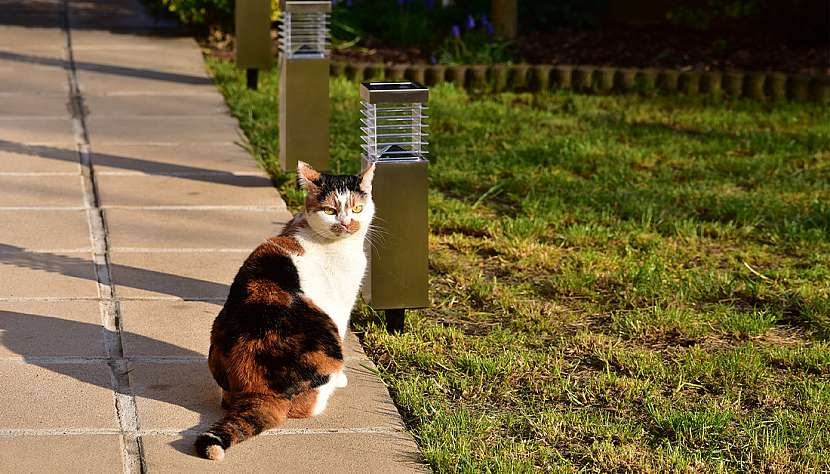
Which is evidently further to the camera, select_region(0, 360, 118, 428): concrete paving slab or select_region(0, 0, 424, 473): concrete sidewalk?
select_region(0, 360, 118, 428): concrete paving slab

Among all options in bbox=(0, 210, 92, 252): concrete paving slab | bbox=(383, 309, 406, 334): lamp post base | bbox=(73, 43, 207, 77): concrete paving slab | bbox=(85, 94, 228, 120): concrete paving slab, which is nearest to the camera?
bbox=(383, 309, 406, 334): lamp post base

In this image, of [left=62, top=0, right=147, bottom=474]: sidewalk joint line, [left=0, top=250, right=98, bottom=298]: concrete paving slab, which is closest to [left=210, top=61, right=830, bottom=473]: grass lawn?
[left=62, top=0, right=147, bottom=474]: sidewalk joint line

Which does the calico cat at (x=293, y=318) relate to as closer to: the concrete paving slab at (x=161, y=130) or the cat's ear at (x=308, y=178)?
the cat's ear at (x=308, y=178)

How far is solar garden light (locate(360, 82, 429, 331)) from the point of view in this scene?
511cm

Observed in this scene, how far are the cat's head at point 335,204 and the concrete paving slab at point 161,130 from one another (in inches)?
163

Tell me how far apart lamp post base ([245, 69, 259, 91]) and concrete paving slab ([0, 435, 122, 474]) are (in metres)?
6.28

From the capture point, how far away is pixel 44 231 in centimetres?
655

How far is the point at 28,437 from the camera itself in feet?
13.5

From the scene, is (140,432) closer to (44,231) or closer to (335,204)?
(335,204)

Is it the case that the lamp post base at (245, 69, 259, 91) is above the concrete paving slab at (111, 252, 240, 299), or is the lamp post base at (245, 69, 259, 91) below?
above

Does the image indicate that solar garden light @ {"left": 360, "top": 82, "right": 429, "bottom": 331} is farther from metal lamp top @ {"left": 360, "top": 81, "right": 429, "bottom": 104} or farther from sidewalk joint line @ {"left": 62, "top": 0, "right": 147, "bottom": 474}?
sidewalk joint line @ {"left": 62, "top": 0, "right": 147, "bottom": 474}

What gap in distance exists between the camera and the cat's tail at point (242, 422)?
3.99 m

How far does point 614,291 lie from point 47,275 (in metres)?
2.82

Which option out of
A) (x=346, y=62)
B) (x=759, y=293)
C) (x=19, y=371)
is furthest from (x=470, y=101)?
(x=19, y=371)
